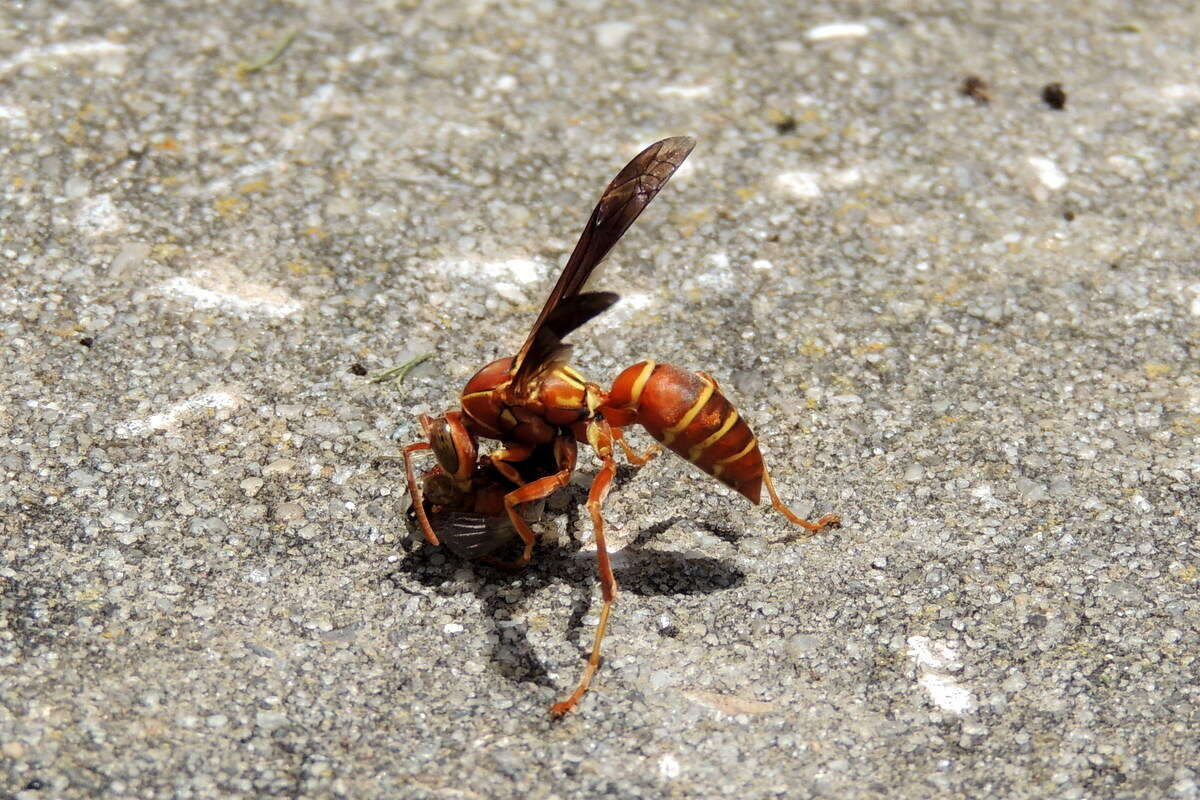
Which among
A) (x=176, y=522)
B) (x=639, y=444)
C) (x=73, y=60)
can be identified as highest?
(x=73, y=60)

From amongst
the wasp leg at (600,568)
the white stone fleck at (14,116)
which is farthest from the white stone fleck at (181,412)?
the white stone fleck at (14,116)

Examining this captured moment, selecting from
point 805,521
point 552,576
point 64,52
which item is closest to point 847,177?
point 805,521

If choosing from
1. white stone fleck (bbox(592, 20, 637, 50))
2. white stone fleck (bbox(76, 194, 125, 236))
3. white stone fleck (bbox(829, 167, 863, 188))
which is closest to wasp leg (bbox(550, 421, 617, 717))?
white stone fleck (bbox(829, 167, 863, 188))

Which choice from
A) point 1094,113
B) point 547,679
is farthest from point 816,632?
point 1094,113

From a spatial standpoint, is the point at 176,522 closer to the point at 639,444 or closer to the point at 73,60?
the point at 639,444

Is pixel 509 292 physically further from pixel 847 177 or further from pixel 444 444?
pixel 847 177

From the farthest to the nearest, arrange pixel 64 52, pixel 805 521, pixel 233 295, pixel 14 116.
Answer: pixel 64 52 < pixel 14 116 < pixel 233 295 < pixel 805 521

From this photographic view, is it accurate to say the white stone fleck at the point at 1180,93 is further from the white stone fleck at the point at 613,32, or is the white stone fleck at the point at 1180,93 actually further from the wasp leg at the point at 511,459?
the wasp leg at the point at 511,459

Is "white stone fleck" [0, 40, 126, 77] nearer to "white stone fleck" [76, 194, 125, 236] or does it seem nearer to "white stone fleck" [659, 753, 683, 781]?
"white stone fleck" [76, 194, 125, 236]
